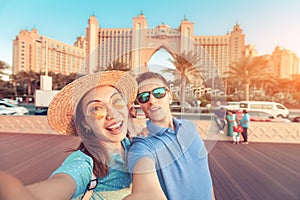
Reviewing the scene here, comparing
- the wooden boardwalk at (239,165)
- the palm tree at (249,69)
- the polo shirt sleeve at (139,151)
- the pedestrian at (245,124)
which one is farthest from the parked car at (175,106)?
the palm tree at (249,69)

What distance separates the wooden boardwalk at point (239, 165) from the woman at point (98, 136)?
836mm

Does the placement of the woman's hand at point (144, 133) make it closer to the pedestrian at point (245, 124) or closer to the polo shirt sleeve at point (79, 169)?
the polo shirt sleeve at point (79, 169)

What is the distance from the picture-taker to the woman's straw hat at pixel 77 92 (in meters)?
0.51

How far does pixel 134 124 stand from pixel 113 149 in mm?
82

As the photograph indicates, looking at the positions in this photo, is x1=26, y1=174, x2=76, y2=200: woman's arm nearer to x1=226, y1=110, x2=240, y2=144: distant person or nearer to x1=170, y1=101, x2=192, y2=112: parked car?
x1=170, y1=101, x2=192, y2=112: parked car

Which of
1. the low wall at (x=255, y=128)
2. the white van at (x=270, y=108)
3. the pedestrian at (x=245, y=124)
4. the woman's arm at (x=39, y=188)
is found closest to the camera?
the woman's arm at (x=39, y=188)

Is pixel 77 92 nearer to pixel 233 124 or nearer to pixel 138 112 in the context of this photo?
pixel 138 112

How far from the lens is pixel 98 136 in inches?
19.9

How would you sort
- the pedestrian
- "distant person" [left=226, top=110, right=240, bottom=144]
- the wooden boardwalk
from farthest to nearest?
"distant person" [left=226, top=110, right=240, bottom=144] < the pedestrian < the wooden boardwalk

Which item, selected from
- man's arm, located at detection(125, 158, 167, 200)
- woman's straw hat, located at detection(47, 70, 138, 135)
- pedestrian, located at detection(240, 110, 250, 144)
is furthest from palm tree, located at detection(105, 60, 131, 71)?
pedestrian, located at detection(240, 110, 250, 144)

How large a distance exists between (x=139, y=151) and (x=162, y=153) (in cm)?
6

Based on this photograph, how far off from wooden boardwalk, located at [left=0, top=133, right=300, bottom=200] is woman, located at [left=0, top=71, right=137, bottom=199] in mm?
836

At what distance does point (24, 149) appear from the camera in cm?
379

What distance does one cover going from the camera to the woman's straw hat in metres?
0.51
